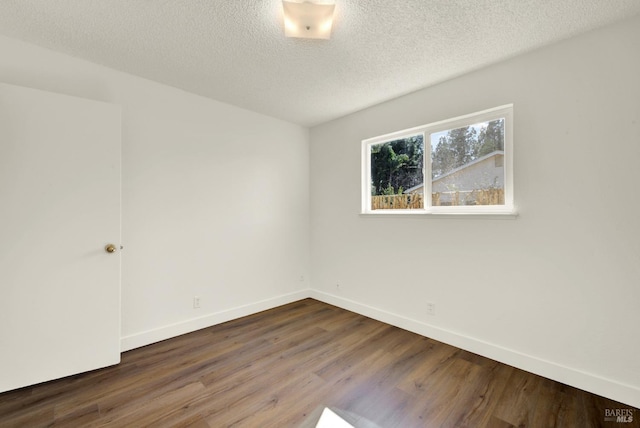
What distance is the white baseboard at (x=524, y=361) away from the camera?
1.76 meters

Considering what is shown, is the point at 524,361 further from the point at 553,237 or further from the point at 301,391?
the point at 301,391

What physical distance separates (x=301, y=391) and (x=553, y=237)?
2.15 m

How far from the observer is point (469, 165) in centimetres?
251

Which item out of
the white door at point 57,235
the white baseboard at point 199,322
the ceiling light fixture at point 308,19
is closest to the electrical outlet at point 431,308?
the white baseboard at point 199,322

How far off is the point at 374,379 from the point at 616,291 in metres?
1.73

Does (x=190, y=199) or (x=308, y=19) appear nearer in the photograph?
(x=308, y=19)

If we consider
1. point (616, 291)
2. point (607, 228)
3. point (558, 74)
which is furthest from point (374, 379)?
point (558, 74)

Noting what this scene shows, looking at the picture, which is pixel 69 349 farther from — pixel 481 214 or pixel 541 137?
pixel 541 137

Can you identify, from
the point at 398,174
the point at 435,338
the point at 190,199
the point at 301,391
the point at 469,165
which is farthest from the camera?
the point at 398,174

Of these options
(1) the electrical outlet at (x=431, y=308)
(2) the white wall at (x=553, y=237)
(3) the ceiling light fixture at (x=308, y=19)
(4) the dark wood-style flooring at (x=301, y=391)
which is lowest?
(4) the dark wood-style flooring at (x=301, y=391)

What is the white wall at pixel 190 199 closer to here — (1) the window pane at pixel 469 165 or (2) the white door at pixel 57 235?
(2) the white door at pixel 57 235

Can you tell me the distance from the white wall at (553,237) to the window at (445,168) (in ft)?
0.38

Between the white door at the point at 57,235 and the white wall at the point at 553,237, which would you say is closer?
the white wall at the point at 553,237

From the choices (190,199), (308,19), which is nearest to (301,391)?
(190,199)
